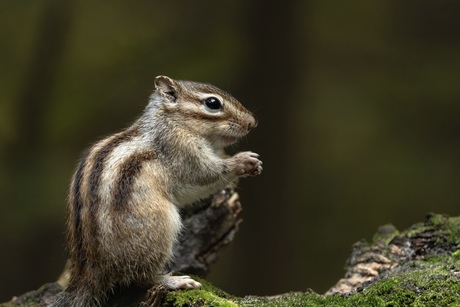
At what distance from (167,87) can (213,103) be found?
0.30 m

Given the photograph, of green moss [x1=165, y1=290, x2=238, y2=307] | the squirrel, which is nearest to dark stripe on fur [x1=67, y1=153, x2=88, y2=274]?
the squirrel

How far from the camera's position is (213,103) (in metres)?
4.21

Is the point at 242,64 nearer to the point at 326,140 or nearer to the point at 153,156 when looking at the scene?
the point at 326,140

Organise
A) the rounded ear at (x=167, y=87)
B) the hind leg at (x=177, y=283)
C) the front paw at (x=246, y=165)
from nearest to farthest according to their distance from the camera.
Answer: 1. the hind leg at (x=177, y=283)
2. the front paw at (x=246, y=165)
3. the rounded ear at (x=167, y=87)

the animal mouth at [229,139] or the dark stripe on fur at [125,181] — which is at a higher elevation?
the animal mouth at [229,139]

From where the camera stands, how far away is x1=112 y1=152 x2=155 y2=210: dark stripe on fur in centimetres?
355

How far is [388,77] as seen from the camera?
29.3 ft

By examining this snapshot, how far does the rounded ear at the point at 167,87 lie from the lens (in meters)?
4.27

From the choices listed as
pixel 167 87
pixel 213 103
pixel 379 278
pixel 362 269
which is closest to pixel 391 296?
pixel 379 278

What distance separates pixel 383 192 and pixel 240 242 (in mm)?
1893

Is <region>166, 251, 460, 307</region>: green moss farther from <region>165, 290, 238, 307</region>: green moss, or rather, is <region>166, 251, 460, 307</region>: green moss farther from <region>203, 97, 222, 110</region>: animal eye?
<region>203, 97, 222, 110</region>: animal eye

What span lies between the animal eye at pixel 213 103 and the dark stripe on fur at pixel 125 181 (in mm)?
615

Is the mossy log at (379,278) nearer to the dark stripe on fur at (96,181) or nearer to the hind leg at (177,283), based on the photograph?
the hind leg at (177,283)

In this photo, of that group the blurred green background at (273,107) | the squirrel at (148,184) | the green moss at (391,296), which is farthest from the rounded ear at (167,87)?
the blurred green background at (273,107)
